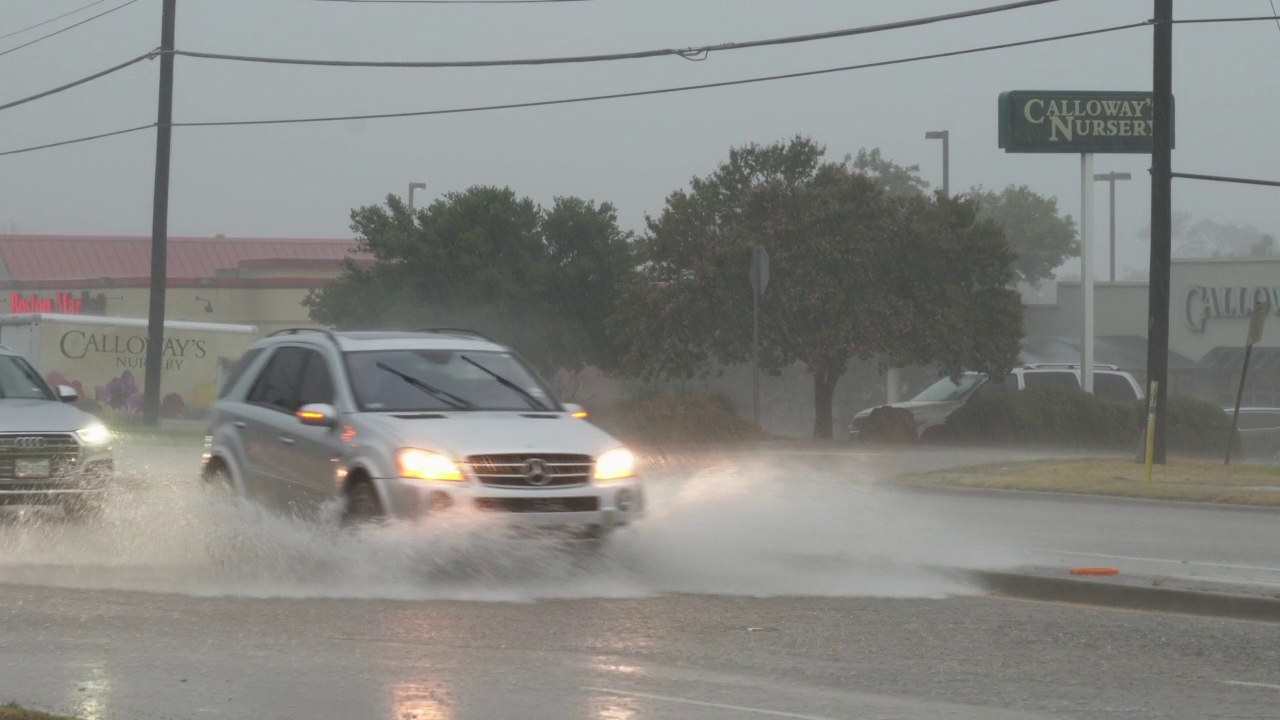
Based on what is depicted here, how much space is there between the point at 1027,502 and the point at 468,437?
1115 centimetres

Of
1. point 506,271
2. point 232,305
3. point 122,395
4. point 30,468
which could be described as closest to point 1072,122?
point 506,271

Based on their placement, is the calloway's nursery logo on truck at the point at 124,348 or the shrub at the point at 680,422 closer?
the shrub at the point at 680,422

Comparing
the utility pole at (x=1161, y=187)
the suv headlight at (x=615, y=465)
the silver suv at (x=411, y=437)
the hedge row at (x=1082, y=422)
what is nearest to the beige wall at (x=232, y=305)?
the hedge row at (x=1082, y=422)

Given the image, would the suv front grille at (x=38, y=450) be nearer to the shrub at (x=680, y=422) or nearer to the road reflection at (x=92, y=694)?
the road reflection at (x=92, y=694)

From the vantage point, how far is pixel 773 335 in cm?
3681

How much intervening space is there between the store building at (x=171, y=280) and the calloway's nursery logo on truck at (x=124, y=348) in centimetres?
1085

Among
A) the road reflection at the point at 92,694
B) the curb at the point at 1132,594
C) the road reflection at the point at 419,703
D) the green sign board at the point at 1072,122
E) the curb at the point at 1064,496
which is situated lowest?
the road reflection at the point at 92,694

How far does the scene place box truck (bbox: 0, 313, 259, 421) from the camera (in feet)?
141

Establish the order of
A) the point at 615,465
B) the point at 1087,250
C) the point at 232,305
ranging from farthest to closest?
the point at 232,305 → the point at 1087,250 → the point at 615,465

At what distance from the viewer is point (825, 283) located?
1384 inches

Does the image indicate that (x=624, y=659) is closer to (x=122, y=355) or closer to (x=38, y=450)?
(x=38, y=450)

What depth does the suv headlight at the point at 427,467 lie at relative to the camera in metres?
11.0

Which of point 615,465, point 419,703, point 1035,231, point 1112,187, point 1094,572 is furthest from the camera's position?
point 1035,231

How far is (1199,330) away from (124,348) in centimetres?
3155
